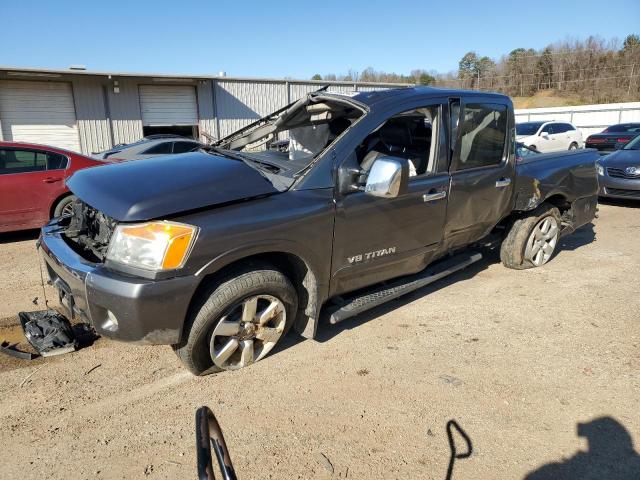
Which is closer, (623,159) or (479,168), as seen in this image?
(479,168)

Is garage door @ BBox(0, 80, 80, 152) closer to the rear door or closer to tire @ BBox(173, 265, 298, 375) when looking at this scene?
the rear door

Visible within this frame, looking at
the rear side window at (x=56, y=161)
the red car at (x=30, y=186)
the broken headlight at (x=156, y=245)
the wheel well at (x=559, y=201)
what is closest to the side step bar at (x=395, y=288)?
the broken headlight at (x=156, y=245)

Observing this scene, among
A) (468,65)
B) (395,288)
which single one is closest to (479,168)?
(395,288)

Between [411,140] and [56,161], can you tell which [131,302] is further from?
[56,161]

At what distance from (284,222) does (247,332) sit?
0.80 metres

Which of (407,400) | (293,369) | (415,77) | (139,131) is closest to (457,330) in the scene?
(407,400)

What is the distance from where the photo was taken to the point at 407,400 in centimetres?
290

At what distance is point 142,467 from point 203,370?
0.77 m

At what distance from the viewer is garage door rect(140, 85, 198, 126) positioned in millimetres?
19688

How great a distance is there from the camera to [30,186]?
6.46 meters

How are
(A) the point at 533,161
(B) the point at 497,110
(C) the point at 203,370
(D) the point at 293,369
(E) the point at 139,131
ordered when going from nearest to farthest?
1. (C) the point at 203,370
2. (D) the point at 293,369
3. (B) the point at 497,110
4. (A) the point at 533,161
5. (E) the point at 139,131

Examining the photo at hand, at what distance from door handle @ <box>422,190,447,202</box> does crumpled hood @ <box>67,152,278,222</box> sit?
1383 millimetres

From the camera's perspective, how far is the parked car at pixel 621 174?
8.88 metres

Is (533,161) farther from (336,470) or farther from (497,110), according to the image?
(336,470)
